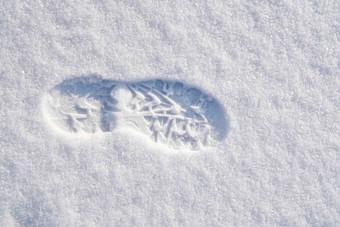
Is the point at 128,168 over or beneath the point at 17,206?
over

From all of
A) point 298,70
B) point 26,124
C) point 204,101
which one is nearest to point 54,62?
point 26,124

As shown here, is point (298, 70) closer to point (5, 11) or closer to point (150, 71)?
point (150, 71)

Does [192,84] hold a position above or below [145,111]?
above

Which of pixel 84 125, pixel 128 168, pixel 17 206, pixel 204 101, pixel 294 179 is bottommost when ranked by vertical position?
pixel 17 206
